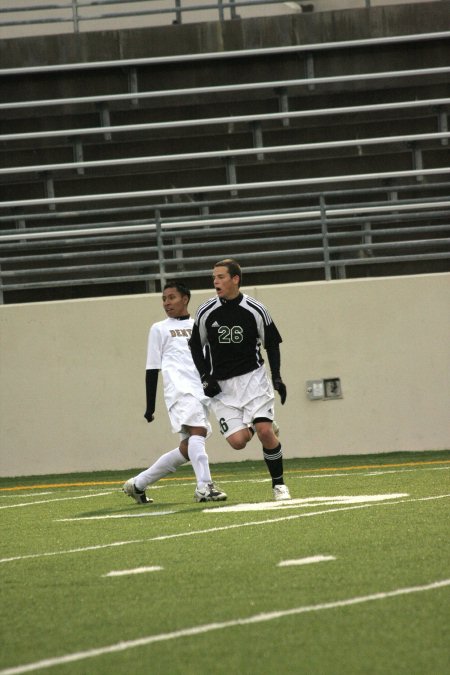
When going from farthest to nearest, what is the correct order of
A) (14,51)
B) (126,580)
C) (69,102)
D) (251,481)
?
(14,51) → (69,102) → (251,481) → (126,580)

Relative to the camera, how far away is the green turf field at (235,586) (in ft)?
A: 14.6

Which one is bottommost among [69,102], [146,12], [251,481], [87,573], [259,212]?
[251,481]

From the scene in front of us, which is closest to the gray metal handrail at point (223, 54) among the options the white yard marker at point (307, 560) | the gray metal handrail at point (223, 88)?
the gray metal handrail at point (223, 88)

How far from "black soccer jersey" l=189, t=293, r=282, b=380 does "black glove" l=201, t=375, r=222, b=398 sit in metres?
0.05

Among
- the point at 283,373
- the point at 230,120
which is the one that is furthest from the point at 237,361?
the point at 230,120

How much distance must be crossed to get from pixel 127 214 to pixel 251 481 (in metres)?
6.79

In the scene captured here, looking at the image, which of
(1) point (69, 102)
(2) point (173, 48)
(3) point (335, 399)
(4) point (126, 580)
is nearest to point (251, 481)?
(3) point (335, 399)

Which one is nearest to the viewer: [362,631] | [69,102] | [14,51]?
[362,631]

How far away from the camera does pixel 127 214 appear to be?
18.6 meters

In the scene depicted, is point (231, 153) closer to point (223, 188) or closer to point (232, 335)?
point (223, 188)

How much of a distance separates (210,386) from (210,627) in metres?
5.11

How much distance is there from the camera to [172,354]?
1072cm

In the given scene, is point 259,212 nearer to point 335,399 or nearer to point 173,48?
point 335,399

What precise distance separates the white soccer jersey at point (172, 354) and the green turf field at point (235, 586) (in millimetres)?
997
